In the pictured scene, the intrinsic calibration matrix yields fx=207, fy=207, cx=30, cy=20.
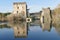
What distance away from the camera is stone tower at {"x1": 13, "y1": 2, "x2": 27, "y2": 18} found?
44.6 m

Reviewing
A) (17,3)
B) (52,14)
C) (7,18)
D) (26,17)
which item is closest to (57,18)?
→ (52,14)

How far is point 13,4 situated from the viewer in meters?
45.2

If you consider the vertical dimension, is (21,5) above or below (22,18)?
above

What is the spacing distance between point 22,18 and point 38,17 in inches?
265

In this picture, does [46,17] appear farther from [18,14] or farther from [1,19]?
[1,19]

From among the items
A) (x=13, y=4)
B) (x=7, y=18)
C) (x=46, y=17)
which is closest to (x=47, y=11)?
(x=46, y=17)

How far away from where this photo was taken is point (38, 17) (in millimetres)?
50375

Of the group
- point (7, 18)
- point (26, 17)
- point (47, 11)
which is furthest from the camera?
point (7, 18)

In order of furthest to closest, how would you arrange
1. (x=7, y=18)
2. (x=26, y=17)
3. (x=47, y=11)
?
(x=7, y=18)
(x=26, y=17)
(x=47, y=11)

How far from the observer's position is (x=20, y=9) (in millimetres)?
45312

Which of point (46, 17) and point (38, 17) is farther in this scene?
point (38, 17)

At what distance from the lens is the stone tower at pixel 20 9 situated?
44609 mm

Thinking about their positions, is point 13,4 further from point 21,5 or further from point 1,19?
point 1,19

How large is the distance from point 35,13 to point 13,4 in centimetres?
830
